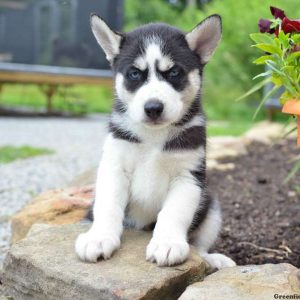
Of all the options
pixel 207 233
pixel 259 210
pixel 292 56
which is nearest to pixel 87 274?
pixel 207 233

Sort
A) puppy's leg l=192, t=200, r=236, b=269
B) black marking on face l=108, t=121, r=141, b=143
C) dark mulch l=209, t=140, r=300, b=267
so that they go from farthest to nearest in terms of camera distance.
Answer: dark mulch l=209, t=140, r=300, b=267 → puppy's leg l=192, t=200, r=236, b=269 → black marking on face l=108, t=121, r=141, b=143

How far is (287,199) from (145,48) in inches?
83.3

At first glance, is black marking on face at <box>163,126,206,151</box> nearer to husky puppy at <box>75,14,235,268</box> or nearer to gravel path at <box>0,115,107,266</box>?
husky puppy at <box>75,14,235,268</box>

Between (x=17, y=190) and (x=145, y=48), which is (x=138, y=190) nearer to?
(x=145, y=48)

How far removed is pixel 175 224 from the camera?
95.8 inches

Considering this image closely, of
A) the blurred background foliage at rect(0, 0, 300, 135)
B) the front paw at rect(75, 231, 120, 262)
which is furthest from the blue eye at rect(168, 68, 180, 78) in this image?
the blurred background foliage at rect(0, 0, 300, 135)

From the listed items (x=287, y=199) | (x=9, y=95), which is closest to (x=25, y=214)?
(x=287, y=199)

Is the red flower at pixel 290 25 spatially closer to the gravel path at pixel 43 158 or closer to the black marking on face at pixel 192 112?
the black marking on face at pixel 192 112

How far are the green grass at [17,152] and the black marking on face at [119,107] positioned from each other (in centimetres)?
352

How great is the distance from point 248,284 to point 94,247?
2.15 feet

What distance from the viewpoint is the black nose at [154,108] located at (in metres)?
2.41

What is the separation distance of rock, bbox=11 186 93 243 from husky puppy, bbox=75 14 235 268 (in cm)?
52

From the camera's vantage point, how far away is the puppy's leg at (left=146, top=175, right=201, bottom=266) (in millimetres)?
2277

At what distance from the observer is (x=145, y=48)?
258cm
